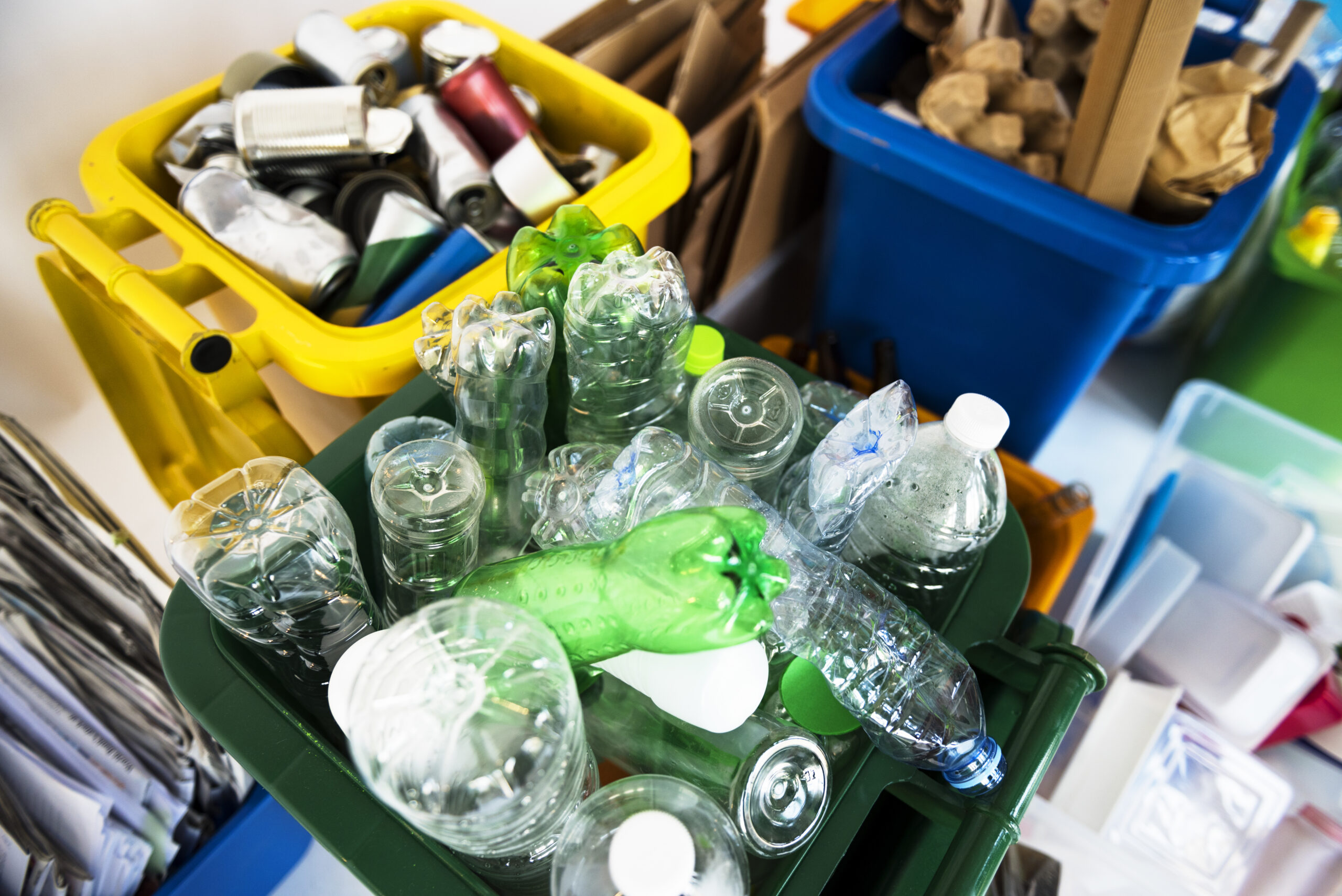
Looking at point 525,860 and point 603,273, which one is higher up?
point 603,273

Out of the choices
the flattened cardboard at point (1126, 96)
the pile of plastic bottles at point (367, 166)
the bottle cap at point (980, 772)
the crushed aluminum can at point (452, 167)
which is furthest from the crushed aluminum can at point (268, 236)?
the flattened cardboard at point (1126, 96)

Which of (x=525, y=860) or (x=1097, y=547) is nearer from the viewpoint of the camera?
(x=525, y=860)

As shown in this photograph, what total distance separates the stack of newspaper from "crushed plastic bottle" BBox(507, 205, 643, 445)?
1.51 ft

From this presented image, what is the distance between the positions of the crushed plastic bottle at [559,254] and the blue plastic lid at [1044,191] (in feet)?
1.38

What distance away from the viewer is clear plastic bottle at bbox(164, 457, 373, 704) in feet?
1.36

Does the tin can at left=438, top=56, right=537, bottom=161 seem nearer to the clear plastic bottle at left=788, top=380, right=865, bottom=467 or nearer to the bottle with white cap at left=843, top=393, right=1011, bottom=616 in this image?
the clear plastic bottle at left=788, top=380, right=865, bottom=467

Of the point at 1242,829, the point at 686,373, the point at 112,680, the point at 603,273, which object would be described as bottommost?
the point at 1242,829

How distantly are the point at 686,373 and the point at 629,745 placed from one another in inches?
9.9

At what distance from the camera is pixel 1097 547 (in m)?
1.12

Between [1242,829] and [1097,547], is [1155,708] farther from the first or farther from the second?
[1097,547]

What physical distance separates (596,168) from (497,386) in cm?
37

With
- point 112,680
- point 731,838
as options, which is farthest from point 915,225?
point 112,680

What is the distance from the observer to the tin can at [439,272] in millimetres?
625

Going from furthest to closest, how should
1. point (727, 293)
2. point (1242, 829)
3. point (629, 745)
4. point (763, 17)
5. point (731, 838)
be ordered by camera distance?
point (727, 293), point (763, 17), point (1242, 829), point (629, 745), point (731, 838)
